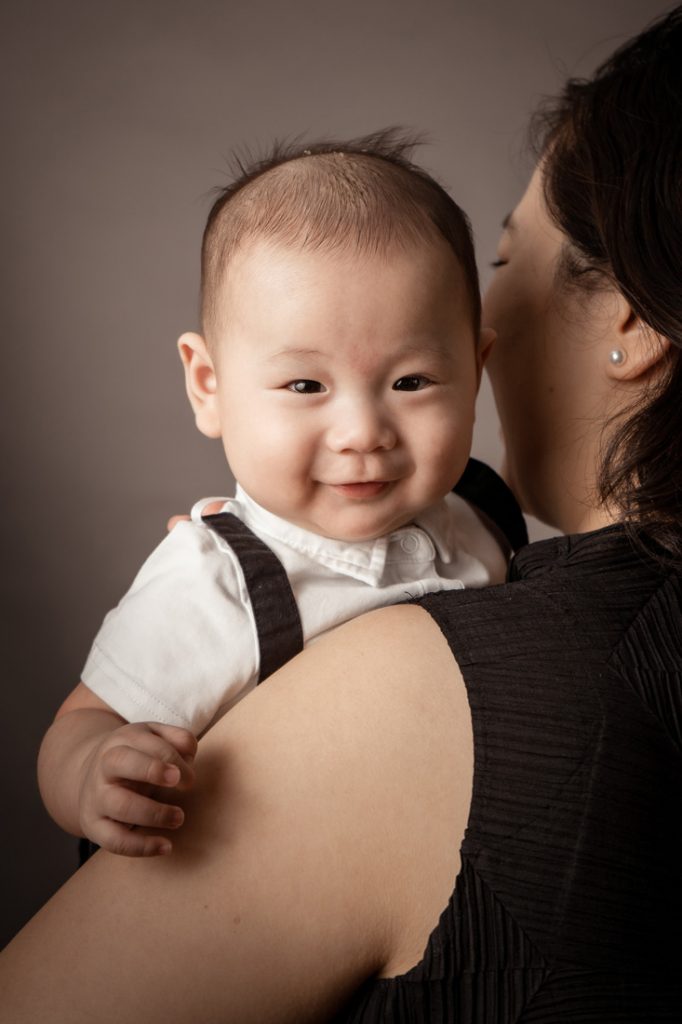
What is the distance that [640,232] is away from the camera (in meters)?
1.04

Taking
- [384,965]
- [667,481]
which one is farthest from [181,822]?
[667,481]

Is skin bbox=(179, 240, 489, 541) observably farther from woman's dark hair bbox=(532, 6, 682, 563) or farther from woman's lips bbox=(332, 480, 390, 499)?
woman's dark hair bbox=(532, 6, 682, 563)

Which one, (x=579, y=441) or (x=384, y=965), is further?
(x=579, y=441)

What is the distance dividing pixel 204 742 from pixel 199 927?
0.16 meters

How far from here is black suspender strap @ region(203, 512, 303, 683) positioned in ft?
3.47

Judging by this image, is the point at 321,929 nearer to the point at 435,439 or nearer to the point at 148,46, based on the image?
the point at 435,439

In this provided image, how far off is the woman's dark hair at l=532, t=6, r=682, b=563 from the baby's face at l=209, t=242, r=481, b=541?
16 centimetres

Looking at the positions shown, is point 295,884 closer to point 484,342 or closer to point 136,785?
point 136,785

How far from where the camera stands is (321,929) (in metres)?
0.80

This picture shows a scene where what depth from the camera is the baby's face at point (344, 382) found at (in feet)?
3.46

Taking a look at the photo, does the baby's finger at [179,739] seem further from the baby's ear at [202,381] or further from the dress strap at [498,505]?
the dress strap at [498,505]

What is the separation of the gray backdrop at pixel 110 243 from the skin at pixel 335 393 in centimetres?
101

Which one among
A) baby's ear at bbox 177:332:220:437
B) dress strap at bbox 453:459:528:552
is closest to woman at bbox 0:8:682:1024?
baby's ear at bbox 177:332:220:437

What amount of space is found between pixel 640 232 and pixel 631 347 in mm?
154
